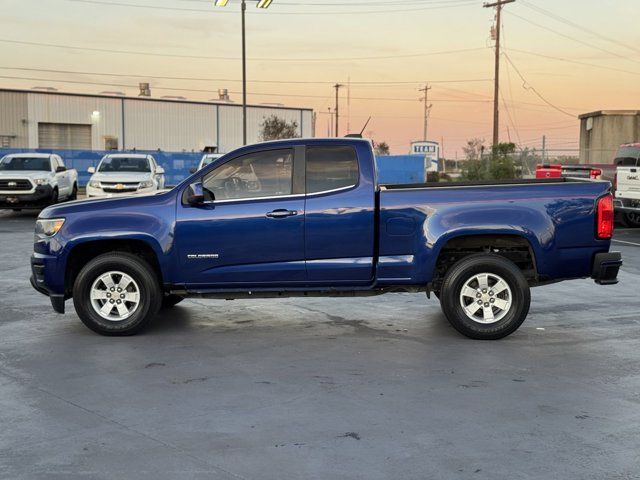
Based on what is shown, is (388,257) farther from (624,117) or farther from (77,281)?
(624,117)

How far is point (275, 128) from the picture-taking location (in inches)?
2918

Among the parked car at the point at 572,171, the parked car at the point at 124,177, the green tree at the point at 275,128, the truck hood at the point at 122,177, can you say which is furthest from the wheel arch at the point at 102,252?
the green tree at the point at 275,128

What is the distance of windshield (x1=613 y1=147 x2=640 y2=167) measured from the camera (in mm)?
21000

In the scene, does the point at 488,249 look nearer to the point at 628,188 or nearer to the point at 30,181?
the point at 628,188

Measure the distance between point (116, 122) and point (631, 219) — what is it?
54759 millimetres

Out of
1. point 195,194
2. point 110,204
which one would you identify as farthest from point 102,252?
point 195,194

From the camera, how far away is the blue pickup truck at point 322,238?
25.8 ft

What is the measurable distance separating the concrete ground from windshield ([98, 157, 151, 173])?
15.9m

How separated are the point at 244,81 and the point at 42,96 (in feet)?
113

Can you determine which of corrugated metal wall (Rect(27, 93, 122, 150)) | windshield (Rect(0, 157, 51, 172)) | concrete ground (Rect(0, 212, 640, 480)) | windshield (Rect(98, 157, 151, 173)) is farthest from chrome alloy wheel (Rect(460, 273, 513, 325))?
corrugated metal wall (Rect(27, 93, 122, 150))

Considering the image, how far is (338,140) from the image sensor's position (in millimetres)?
8305

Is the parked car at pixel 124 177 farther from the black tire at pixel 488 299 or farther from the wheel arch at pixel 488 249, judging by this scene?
the black tire at pixel 488 299

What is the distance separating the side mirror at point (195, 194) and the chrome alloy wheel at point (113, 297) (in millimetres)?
1000

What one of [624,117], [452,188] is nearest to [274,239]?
[452,188]
